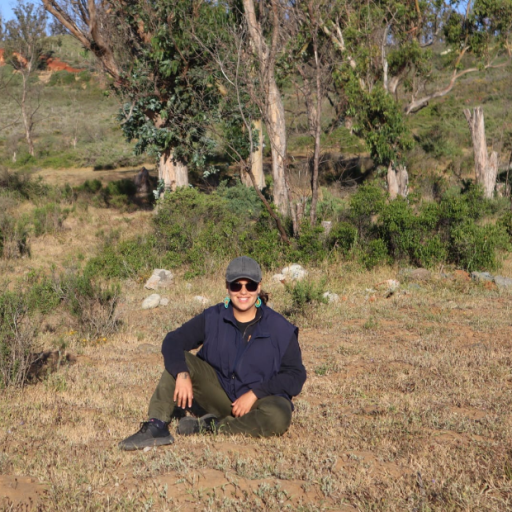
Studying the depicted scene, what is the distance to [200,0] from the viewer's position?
1520 cm

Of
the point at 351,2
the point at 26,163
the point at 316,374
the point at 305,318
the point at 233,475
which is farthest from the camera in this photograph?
the point at 26,163

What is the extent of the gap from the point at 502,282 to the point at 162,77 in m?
10.2

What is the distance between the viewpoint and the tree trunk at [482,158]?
51.1ft

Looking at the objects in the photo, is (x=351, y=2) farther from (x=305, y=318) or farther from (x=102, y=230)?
(x=305, y=318)

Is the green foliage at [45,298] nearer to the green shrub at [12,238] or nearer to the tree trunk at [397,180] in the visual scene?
the green shrub at [12,238]

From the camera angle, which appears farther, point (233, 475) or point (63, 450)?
point (63, 450)

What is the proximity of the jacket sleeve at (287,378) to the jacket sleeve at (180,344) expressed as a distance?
1.70 feet

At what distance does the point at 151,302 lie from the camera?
379 inches

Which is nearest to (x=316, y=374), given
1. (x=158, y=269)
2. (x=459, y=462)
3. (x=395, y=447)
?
(x=395, y=447)

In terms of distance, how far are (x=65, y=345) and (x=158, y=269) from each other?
4066 mm

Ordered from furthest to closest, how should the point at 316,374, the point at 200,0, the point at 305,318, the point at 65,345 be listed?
the point at 200,0
the point at 305,318
the point at 65,345
the point at 316,374

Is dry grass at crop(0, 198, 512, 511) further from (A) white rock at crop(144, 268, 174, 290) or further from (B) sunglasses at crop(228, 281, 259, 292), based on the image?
(A) white rock at crop(144, 268, 174, 290)

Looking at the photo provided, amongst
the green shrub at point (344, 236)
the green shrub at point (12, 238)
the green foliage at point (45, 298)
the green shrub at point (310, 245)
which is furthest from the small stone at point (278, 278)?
the green shrub at point (12, 238)

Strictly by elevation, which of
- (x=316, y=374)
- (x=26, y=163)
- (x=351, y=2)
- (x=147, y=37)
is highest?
(x=351, y=2)
